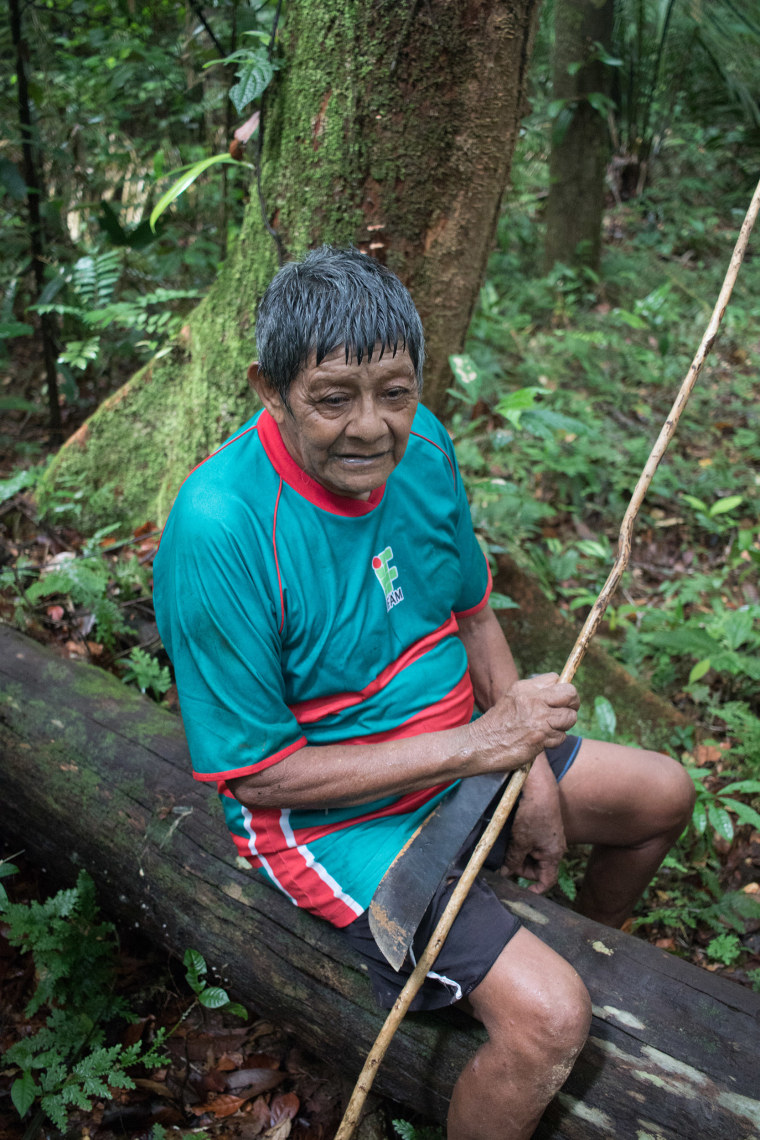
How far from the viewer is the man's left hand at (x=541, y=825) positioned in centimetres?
227

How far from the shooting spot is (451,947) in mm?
1899

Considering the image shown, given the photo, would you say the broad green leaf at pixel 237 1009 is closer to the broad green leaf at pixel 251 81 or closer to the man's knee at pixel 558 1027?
the man's knee at pixel 558 1027

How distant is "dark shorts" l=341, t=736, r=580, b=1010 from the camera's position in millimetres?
1863

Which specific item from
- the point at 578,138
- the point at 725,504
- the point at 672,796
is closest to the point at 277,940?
the point at 672,796

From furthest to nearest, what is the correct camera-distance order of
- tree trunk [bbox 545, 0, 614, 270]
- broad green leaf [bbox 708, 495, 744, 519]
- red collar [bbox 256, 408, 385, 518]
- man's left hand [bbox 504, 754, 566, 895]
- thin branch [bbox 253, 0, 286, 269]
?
1. tree trunk [bbox 545, 0, 614, 270]
2. broad green leaf [bbox 708, 495, 744, 519]
3. thin branch [bbox 253, 0, 286, 269]
4. man's left hand [bbox 504, 754, 566, 895]
5. red collar [bbox 256, 408, 385, 518]

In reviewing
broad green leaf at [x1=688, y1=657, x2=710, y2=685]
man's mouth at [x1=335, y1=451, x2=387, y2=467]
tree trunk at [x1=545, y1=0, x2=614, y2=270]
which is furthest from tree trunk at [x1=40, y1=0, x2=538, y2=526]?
tree trunk at [x1=545, y1=0, x2=614, y2=270]

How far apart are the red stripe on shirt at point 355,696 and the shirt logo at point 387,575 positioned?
6.4 inches

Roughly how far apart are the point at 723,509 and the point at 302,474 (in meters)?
3.73

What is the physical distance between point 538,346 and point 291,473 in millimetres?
5083

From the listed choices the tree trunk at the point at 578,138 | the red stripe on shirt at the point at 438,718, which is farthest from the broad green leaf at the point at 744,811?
the tree trunk at the point at 578,138

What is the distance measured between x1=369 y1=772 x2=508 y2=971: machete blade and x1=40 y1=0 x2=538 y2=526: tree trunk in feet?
6.34

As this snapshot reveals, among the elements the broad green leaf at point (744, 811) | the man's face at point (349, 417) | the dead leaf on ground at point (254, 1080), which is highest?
the man's face at point (349, 417)

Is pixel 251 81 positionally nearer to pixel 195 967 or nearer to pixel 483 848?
pixel 483 848

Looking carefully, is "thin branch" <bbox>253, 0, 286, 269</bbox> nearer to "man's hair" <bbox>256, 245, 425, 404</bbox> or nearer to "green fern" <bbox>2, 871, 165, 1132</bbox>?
"man's hair" <bbox>256, 245, 425, 404</bbox>
